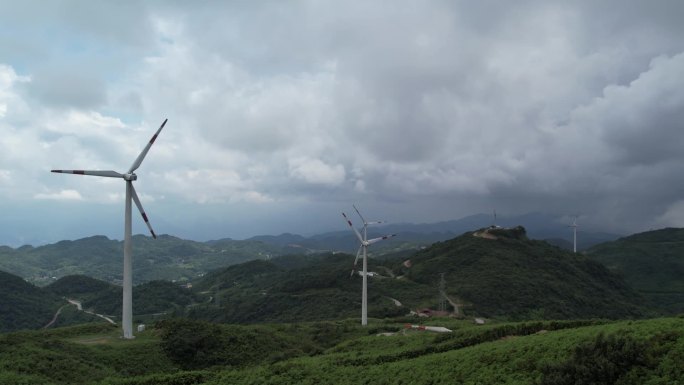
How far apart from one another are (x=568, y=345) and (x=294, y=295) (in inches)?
6488

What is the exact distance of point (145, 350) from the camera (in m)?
57.5

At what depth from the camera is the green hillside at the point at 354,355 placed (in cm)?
2409

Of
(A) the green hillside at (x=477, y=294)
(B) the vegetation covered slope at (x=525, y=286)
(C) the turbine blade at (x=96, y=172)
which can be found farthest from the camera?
(B) the vegetation covered slope at (x=525, y=286)

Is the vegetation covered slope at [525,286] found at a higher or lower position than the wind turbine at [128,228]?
lower

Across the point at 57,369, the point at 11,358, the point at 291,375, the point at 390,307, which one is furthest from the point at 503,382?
the point at 390,307

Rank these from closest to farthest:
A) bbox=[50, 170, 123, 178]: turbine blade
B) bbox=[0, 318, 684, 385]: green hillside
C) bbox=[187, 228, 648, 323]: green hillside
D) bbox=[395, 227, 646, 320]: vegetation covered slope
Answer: bbox=[0, 318, 684, 385]: green hillside < bbox=[50, 170, 123, 178]: turbine blade < bbox=[187, 228, 648, 323]: green hillside < bbox=[395, 227, 646, 320]: vegetation covered slope

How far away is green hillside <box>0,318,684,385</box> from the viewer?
24094mm

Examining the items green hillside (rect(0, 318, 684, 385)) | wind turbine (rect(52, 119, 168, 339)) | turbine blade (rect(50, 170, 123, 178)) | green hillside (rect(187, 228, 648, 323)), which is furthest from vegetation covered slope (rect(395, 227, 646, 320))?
turbine blade (rect(50, 170, 123, 178))

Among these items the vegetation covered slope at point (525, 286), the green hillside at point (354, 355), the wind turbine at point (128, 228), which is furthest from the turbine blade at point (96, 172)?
the vegetation covered slope at point (525, 286)

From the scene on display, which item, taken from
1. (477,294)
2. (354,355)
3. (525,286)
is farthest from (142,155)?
(525,286)

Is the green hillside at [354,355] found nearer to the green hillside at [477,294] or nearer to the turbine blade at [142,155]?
the turbine blade at [142,155]

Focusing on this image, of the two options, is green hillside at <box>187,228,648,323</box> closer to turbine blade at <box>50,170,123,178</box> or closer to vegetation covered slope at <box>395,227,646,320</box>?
vegetation covered slope at <box>395,227,646,320</box>

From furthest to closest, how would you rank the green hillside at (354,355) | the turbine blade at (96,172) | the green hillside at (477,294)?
the green hillside at (477,294)
the turbine blade at (96,172)
the green hillside at (354,355)

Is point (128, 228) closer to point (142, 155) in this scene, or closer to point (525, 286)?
point (142, 155)
